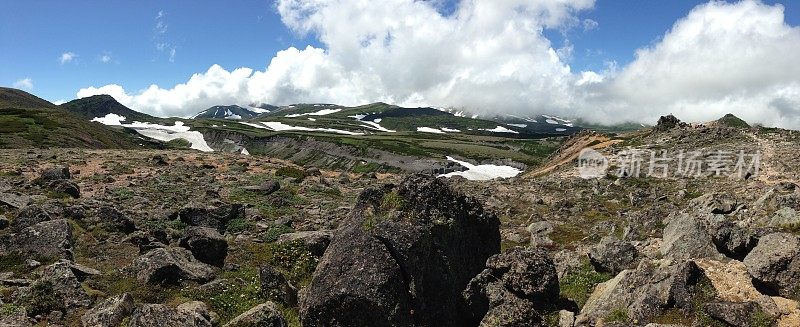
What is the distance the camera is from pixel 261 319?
13.6 meters

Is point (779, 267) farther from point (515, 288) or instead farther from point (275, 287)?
point (275, 287)

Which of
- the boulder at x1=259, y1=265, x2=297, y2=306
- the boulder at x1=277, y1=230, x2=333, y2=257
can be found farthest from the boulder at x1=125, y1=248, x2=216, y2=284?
the boulder at x1=277, y1=230, x2=333, y2=257

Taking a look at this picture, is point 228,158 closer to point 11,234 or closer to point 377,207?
point 11,234

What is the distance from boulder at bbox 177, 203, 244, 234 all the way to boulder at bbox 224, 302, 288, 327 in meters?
12.1

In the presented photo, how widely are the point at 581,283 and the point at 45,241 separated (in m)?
20.5

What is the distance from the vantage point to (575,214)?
37938 millimetres

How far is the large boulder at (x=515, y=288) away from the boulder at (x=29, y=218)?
1816 cm

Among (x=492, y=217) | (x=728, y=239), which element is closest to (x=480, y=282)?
(x=492, y=217)

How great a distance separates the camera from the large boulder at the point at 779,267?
14.1m

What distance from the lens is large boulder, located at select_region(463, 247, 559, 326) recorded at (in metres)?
→ 13.6

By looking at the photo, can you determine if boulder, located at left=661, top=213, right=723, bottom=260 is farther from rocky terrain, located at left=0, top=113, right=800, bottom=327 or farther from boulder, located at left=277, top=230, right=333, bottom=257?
boulder, located at left=277, top=230, right=333, bottom=257

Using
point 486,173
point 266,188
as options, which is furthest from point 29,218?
point 486,173

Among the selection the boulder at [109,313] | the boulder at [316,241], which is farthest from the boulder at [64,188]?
the boulder at [109,313]

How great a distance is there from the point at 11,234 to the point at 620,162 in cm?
6634
